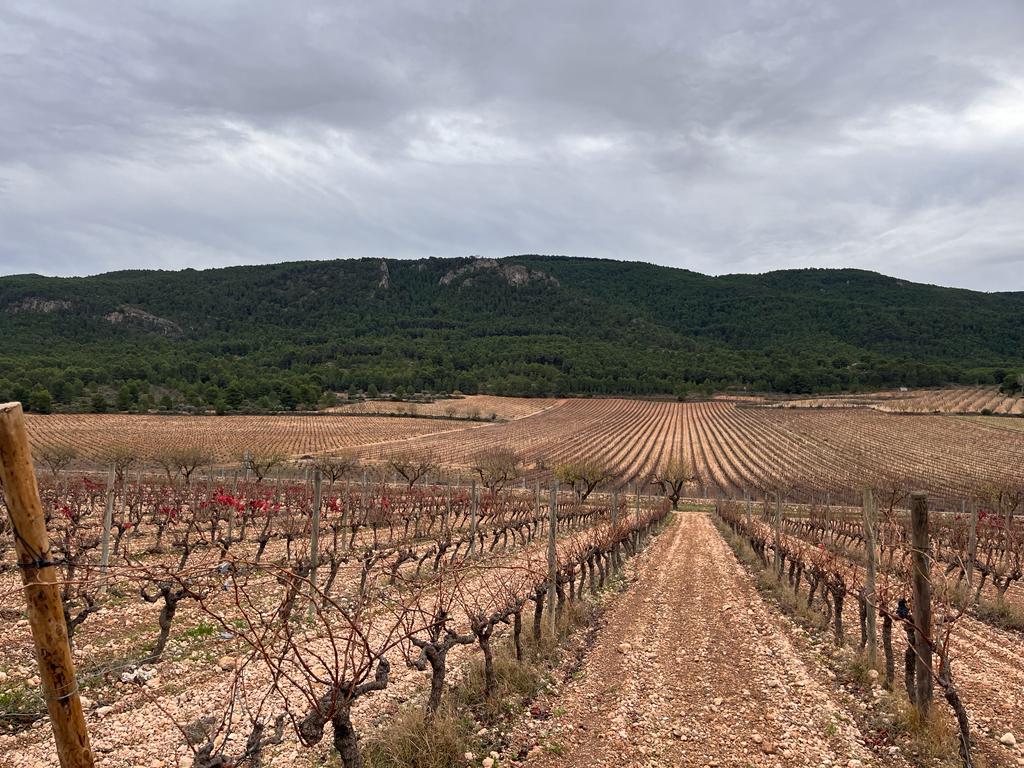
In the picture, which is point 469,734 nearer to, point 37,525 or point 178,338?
point 37,525

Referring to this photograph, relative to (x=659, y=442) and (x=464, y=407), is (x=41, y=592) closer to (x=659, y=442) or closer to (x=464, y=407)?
(x=659, y=442)

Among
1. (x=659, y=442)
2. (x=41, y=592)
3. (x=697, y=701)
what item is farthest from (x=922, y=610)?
(x=659, y=442)

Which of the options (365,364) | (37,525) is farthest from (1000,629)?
(365,364)

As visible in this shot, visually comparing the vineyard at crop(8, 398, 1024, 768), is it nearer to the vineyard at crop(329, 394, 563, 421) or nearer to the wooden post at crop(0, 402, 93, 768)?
the wooden post at crop(0, 402, 93, 768)

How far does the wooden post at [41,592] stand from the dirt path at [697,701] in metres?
4.01

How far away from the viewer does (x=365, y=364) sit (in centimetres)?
13575

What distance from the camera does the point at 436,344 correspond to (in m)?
164

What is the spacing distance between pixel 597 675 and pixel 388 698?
2.72 meters

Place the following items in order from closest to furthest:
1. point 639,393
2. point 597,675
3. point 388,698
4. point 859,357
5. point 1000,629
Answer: point 388,698 → point 597,675 → point 1000,629 → point 639,393 → point 859,357

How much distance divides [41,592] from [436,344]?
16282 cm

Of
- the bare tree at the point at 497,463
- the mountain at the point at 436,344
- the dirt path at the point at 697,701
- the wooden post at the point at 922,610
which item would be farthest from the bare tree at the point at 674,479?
the mountain at the point at 436,344

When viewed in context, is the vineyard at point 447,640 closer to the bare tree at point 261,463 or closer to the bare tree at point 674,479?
the bare tree at point 261,463

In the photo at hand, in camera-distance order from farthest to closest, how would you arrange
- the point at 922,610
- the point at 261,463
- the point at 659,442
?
the point at 659,442, the point at 261,463, the point at 922,610

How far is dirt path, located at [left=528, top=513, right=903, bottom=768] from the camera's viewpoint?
5539 millimetres
